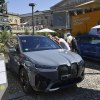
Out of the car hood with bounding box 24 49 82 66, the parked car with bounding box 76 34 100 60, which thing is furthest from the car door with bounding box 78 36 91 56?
the car hood with bounding box 24 49 82 66

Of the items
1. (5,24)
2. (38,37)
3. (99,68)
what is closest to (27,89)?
(38,37)

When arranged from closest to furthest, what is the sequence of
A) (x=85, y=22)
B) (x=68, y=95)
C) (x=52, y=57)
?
(x=68, y=95) → (x=52, y=57) → (x=85, y=22)

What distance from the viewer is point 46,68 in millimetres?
7117

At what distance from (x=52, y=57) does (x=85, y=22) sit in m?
12.3

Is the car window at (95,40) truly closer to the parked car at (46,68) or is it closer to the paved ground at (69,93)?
the paved ground at (69,93)

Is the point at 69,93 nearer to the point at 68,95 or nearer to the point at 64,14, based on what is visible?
the point at 68,95

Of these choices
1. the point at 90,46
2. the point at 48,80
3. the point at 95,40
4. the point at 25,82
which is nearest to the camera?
the point at 48,80

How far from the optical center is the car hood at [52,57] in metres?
7.27

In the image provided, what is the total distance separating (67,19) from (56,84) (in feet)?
189

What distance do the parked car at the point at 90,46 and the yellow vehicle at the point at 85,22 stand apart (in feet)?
14.6

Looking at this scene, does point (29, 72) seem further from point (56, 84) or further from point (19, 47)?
point (19, 47)

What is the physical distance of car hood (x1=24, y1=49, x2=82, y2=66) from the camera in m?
7.27

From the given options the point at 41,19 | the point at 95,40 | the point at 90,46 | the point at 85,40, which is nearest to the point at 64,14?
the point at 41,19

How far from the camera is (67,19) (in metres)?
64.0
